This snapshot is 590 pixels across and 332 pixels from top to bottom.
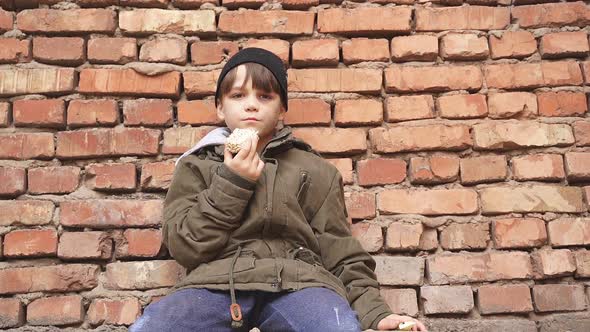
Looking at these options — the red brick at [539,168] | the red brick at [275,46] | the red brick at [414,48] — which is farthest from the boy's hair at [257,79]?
the red brick at [539,168]

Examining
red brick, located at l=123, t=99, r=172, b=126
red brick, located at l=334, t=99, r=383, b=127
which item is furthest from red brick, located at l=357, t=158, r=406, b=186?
red brick, located at l=123, t=99, r=172, b=126

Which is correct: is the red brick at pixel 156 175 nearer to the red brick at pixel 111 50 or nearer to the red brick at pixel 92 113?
the red brick at pixel 92 113

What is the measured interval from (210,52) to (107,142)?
0.45 meters

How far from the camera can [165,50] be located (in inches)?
88.4

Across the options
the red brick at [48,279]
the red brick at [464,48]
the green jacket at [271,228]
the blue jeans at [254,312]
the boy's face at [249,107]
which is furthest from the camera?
the red brick at [464,48]

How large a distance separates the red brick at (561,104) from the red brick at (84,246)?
58.6 inches

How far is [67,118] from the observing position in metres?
2.19

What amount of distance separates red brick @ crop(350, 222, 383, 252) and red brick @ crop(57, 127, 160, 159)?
2.28 feet

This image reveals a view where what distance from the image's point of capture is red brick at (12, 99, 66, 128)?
2172mm

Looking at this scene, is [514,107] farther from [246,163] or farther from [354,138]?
[246,163]

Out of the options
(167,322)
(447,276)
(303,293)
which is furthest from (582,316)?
(167,322)

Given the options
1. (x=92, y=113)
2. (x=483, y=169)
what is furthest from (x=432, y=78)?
(x=92, y=113)

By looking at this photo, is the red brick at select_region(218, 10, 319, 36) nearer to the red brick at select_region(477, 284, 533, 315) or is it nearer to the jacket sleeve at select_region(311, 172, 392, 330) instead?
the jacket sleeve at select_region(311, 172, 392, 330)

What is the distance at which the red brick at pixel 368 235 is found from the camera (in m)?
2.13
